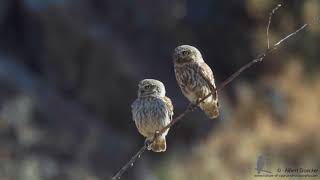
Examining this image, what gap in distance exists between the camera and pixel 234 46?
1439 cm

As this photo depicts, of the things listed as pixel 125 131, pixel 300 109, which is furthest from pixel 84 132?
pixel 300 109

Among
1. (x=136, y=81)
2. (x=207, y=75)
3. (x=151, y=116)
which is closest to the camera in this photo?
(x=151, y=116)

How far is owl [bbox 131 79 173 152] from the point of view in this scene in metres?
5.22

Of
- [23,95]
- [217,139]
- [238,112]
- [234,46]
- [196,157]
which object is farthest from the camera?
[234,46]

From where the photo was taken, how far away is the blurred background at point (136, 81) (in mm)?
11508

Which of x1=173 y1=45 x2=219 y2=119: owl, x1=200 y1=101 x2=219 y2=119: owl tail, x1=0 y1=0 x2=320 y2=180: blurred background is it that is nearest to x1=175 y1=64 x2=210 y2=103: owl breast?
x1=173 y1=45 x2=219 y2=119: owl

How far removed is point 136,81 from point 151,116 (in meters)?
8.58

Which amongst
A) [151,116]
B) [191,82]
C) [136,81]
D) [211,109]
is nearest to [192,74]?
[191,82]

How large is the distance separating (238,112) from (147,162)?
1.56 metres

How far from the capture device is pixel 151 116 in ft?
17.1

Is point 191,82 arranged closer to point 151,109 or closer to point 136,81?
point 151,109

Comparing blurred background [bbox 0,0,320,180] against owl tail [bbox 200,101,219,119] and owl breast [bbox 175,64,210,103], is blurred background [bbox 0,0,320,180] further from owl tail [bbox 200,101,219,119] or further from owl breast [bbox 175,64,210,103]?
owl tail [bbox 200,101,219,119]

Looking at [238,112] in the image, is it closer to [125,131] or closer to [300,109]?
[300,109]

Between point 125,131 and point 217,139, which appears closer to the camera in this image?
point 217,139
